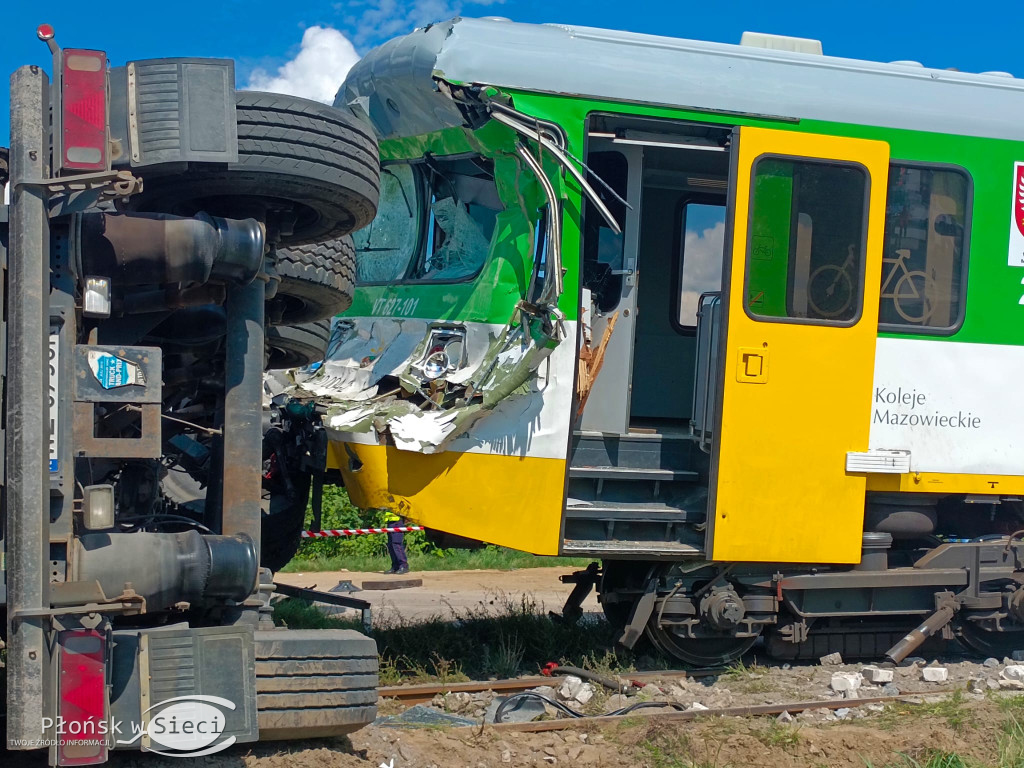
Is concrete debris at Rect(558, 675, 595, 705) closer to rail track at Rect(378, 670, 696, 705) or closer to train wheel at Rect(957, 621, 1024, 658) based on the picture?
rail track at Rect(378, 670, 696, 705)

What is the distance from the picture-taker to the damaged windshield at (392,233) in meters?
6.61

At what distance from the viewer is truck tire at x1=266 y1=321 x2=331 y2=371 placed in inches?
218

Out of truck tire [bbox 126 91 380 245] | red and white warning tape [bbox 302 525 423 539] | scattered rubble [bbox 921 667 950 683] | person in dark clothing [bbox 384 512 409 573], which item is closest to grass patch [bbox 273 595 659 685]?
scattered rubble [bbox 921 667 950 683]

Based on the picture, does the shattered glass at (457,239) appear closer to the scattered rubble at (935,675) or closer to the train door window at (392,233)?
the train door window at (392,233)

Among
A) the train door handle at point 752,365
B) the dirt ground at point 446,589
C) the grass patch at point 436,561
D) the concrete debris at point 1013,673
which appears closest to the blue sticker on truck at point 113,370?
the train door handle at point 752,365

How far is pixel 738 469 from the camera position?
577 centimetres

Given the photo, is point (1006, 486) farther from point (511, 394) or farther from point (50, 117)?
point (50, 117)

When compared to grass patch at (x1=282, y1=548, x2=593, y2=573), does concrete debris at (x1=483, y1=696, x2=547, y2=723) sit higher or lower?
higher

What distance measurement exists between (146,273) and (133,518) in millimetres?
1080

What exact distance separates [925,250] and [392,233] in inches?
128

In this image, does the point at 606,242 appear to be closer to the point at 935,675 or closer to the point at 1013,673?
the point at 935,675

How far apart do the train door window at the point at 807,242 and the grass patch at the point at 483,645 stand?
2.31 metres

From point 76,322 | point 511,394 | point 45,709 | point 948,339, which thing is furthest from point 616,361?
point 45,709

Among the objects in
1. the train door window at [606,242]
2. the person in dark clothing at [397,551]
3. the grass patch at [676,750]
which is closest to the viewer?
the grass patch at [676,750]
